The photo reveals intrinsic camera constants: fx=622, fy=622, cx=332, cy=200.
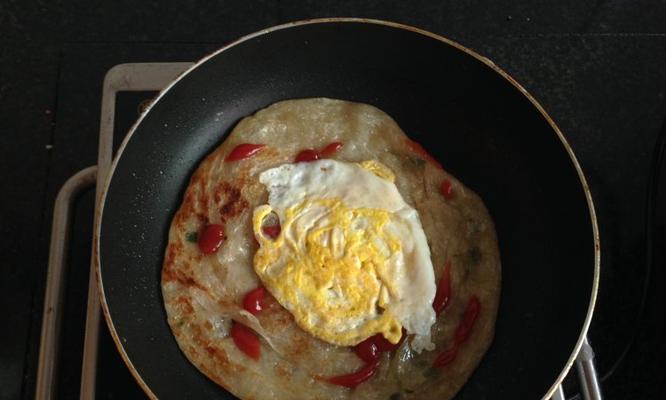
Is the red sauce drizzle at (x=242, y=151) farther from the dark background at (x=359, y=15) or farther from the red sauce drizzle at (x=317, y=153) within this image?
the dark background at (x=359, y=15)

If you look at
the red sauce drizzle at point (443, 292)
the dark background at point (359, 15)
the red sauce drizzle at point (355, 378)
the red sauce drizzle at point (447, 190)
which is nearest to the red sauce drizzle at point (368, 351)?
the red sauce drizzle at point (355, 378)

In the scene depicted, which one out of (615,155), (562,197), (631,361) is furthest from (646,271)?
(562,197)

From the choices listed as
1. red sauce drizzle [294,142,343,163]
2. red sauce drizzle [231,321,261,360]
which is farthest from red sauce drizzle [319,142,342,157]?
red sauce drizzle [231,321,261,360]

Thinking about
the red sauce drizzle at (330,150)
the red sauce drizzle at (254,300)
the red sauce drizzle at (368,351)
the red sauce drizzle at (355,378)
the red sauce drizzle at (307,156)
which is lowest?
the red sauce drizzle at (355,378)

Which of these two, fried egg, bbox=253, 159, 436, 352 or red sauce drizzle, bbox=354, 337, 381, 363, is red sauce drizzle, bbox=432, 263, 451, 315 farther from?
red sauce drizzle, bbox=354, 337, 381, 363

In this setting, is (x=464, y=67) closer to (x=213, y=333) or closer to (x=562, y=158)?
(x=562, y=158)

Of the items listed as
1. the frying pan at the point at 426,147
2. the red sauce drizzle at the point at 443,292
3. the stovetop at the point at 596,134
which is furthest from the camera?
the stovetop at the point at 596,134
